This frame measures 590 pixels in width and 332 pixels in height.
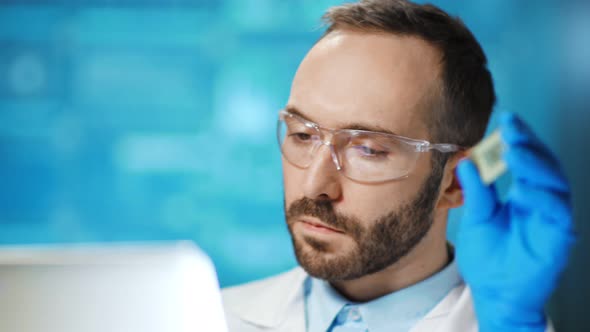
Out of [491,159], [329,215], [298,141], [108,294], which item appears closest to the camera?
[108,294]

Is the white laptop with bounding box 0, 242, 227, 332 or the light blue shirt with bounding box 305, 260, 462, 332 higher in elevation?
the white laptop with bounding box 0, 242, 227, 332

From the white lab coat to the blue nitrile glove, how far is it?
27 centimetres

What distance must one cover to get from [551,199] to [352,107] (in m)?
0.50

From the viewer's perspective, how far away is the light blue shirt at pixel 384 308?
53.7 inches

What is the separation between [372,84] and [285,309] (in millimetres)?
583

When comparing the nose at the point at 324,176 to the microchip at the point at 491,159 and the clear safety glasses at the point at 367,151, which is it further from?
the microchip at the point at 491,159

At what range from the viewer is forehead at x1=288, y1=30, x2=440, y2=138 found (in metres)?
1.31

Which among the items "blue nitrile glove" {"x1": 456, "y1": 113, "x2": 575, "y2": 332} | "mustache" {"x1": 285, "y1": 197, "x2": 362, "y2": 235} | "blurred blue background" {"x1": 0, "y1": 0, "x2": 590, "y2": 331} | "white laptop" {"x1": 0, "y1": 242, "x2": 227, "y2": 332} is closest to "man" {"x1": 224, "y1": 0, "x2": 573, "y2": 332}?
"mustache" {"x1": 285, "y1": 197, "x2": 362, "y2": 235}

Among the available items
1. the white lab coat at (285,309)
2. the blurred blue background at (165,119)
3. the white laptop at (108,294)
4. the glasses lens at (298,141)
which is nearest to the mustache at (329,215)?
the glasses lens at (298,141)

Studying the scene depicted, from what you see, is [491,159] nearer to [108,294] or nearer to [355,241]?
[355,241]

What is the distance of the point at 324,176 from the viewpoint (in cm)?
130

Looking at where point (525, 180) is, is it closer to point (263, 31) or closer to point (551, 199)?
point (551, 199)

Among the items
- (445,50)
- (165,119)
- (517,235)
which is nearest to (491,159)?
(517,235)

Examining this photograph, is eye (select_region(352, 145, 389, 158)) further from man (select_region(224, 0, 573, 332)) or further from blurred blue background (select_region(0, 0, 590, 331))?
blurred blue background (select_region(0, 0, 590, 331))
